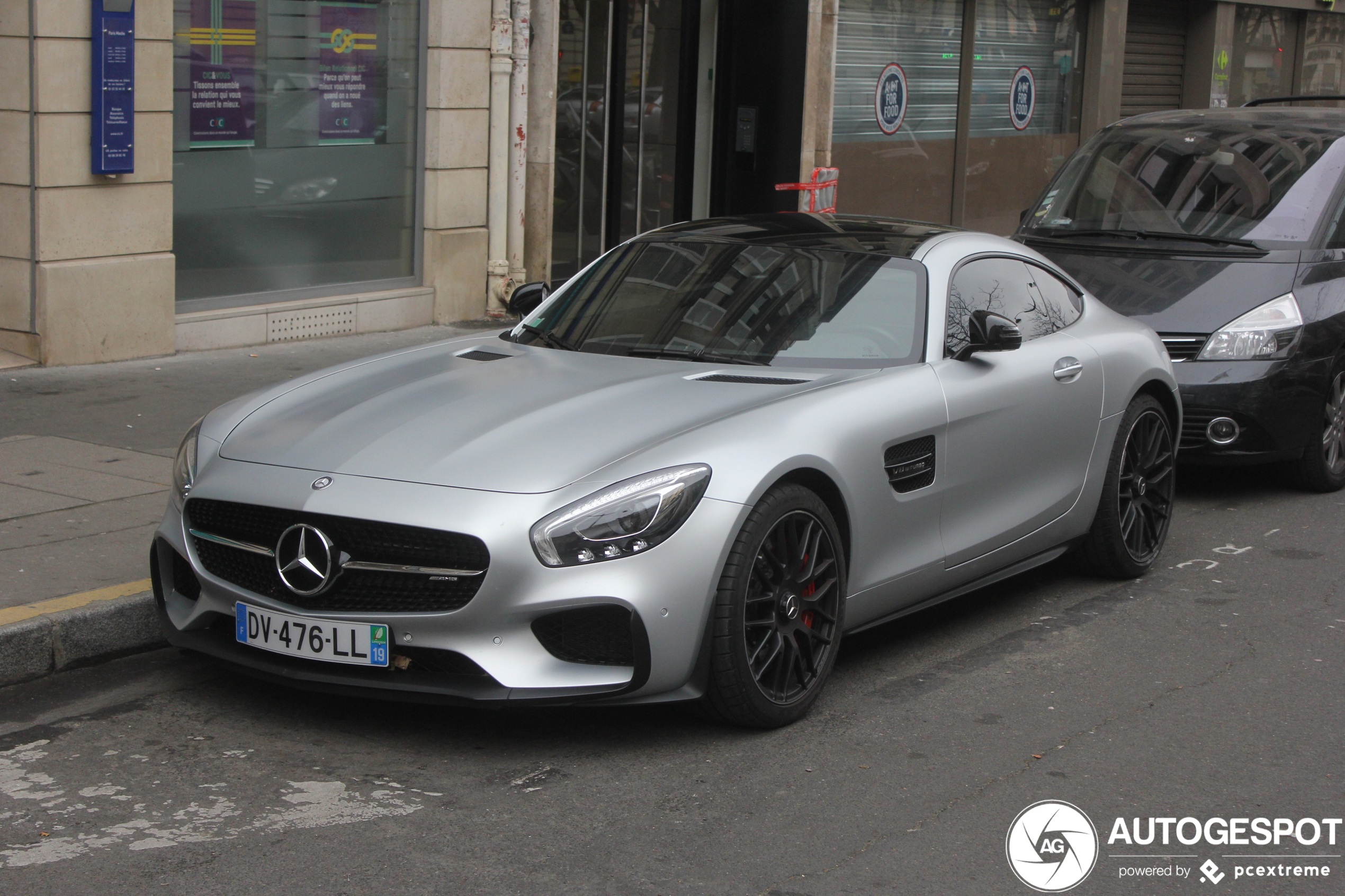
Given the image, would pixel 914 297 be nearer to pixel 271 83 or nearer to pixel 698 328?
pixel 698 328

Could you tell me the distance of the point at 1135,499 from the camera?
643cm

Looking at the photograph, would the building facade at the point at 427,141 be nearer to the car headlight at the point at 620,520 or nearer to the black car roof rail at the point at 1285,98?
the black car roof rail at the point at 1285,98

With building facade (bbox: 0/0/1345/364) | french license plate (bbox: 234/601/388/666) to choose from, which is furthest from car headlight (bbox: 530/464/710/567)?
building facade (bbox: 0/0/1345/364)

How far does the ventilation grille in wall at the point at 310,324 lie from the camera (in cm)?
1088

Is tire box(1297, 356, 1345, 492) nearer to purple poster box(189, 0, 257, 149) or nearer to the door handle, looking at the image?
the door handle

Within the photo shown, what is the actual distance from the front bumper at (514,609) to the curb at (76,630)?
1.01 metres

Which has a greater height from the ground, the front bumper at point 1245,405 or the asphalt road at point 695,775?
the front bumper at point 1245,405

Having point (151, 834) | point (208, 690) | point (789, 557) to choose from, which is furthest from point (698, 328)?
point (151, 834)

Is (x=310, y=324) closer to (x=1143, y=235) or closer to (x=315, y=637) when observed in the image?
(x=1143, y=235)

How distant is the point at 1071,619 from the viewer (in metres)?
5.94

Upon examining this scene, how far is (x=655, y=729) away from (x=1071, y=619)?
2.01 metres

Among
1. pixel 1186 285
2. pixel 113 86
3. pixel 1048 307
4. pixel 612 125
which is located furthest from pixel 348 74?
pixel 1048 307

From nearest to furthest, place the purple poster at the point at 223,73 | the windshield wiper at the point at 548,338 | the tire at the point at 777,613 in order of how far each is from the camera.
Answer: the tire at the point at 777,613
the windshield wiper at the point at 548,338
the purple poster at the point at 223,73

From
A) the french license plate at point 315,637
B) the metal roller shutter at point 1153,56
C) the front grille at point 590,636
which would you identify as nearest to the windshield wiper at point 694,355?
the front grille at point 590,636
